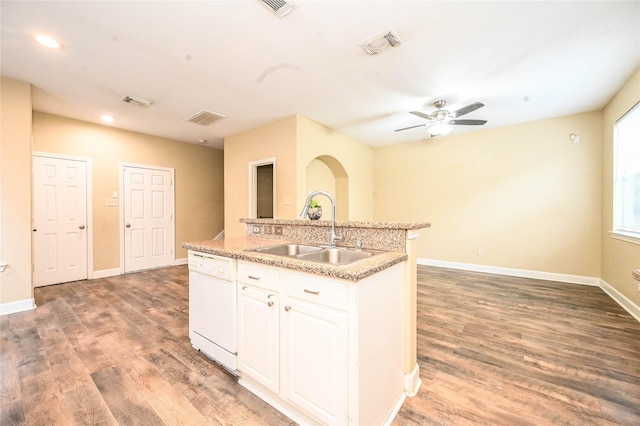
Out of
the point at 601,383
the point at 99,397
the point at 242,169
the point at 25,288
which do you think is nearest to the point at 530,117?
the point at 601,383

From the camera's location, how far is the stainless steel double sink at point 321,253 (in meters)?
1.77

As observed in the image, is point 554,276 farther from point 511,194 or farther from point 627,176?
point 627,176

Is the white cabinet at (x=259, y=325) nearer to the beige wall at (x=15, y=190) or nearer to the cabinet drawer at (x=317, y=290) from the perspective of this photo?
the cabinet drawer at (x=317, y=290)

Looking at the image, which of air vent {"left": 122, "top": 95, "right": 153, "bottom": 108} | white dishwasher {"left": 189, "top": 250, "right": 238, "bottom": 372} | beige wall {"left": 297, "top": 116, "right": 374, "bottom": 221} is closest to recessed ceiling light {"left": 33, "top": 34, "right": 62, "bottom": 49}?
air vent {"left": 122, "top": 95, "right": 153, "bottom": 108}

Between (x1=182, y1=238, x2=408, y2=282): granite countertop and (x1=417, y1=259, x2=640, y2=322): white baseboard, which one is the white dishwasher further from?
(x1=417, y1=259, x2=640, y2=322): white baseboard

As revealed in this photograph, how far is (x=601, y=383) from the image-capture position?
5.85 feet

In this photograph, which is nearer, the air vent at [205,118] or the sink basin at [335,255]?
the sink basin at [335,255]

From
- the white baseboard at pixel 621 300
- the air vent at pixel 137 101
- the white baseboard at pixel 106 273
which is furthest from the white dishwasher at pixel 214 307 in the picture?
the white baseboard at pixel 621 300

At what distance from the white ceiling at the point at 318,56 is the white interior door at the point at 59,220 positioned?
92 centimetres

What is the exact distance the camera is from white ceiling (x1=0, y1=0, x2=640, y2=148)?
80.9 inches

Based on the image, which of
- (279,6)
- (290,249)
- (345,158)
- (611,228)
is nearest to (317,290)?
(290,249)

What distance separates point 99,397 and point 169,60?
2.96 metres

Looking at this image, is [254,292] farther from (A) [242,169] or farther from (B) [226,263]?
(A) [242,169]

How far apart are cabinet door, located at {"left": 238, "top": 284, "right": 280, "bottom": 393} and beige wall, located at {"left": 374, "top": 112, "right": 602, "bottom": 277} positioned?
4732 mm
